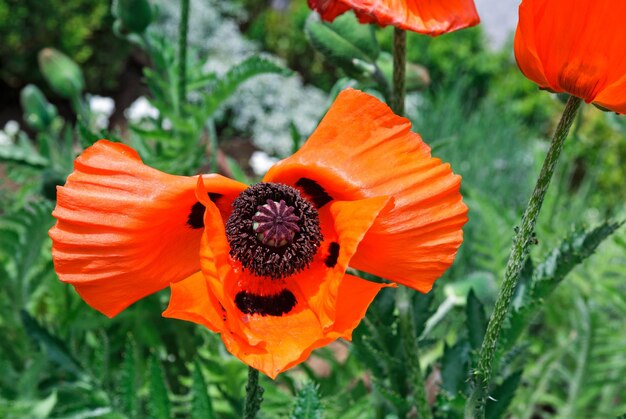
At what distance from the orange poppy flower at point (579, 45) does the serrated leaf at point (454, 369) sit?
1.32ft

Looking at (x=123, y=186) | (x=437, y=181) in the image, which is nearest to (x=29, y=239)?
(x=123, y=186)

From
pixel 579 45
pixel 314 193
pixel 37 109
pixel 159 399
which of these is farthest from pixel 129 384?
pixel 37 109

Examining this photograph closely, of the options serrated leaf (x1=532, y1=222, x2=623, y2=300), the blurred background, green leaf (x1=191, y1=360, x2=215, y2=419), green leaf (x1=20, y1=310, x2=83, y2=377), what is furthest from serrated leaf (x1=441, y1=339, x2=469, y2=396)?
green leaf (x1=20, y1=310, x2=83, y2=377)

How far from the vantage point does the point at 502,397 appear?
0.84m

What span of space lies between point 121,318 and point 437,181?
865mm

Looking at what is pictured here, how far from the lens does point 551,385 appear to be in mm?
1875

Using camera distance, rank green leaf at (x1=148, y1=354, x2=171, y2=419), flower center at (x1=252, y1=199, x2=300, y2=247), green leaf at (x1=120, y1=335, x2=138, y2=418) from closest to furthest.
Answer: flower center at (x1=252, y1=199, x2=300, y2=247) < green leaf at (x1=148, y1=354, x2=171, y2=419) < green leaf at (x1=120, y1=335, x2=138, y2=418)

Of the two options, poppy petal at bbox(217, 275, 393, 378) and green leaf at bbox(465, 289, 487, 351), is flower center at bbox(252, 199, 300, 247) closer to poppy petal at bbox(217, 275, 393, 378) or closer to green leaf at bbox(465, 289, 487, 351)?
poppy petal at bbox(217, 275, 393, 378)

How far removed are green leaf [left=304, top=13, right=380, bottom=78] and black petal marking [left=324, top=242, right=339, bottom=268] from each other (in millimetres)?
303

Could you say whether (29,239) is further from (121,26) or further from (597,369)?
(597,369)

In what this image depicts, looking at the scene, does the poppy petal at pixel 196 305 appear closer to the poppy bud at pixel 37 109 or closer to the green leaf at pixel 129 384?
the green leaf at pixel 129 384

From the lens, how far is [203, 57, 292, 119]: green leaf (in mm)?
1093

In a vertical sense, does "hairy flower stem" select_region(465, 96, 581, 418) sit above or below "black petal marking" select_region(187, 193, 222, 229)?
above

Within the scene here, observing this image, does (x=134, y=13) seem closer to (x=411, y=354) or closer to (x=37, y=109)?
(x=37, y=109)
